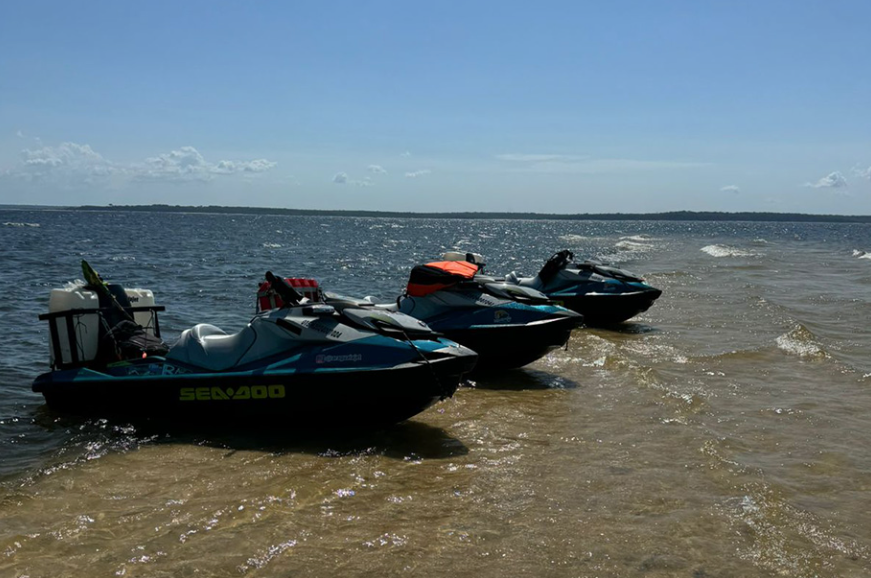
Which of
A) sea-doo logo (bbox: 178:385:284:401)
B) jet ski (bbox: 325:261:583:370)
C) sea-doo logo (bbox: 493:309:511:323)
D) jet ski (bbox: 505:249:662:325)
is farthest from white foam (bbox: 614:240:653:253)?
sea-doo logo (bbox: 178:385:284:401)

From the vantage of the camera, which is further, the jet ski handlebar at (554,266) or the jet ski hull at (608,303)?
the jet ski handlebar at (554,266)

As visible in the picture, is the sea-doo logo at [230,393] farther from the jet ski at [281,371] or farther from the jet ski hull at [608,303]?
the jet ski hull at [608,303]

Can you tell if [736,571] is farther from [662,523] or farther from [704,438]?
[704,438]

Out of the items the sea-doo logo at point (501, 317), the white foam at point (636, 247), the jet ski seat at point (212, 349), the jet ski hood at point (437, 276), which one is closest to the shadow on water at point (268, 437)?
the jet ski seat at point (212, 349)

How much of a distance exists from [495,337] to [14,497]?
241 inches

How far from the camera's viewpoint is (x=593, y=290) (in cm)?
1478

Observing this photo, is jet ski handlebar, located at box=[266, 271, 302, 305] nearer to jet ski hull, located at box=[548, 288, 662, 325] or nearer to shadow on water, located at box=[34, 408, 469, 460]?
shadow on water, located at box=[34, 408, 469, 460]

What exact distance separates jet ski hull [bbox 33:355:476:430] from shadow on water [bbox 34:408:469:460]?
10cm

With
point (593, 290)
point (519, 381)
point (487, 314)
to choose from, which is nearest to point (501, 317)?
point (487, 314)

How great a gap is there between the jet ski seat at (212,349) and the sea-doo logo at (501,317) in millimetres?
3827

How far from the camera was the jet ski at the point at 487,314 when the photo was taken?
10.3 meters

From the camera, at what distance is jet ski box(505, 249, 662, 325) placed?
579 inches

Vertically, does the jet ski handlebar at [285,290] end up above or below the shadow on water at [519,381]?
above

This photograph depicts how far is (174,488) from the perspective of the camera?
6.06 meters
